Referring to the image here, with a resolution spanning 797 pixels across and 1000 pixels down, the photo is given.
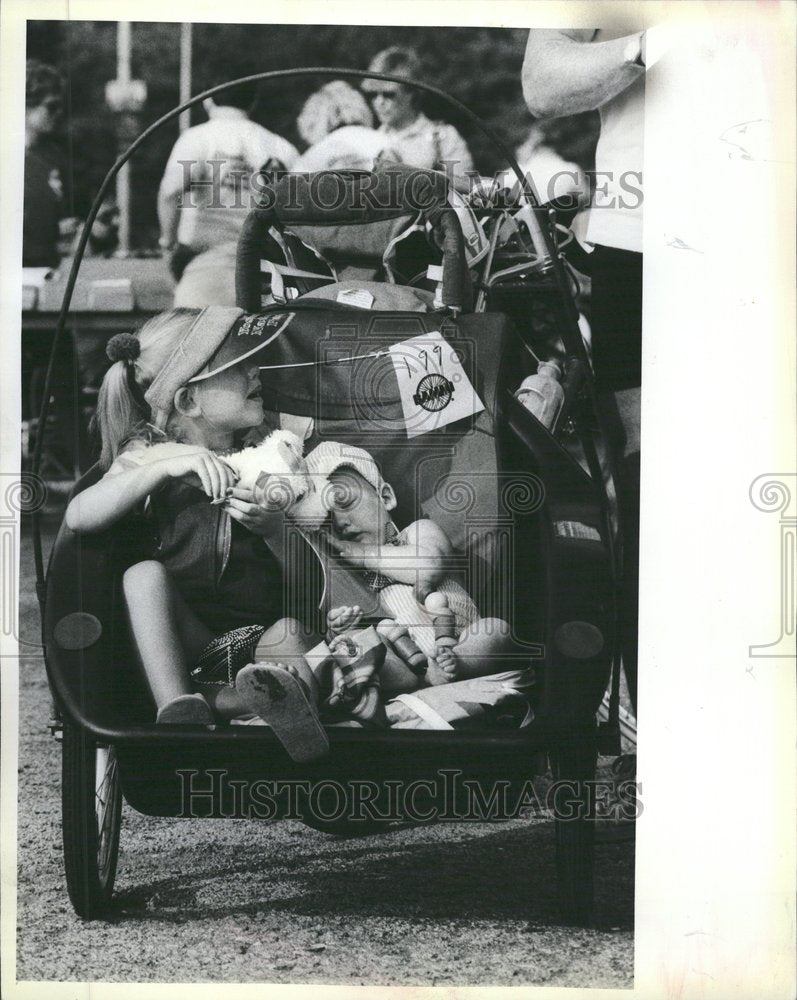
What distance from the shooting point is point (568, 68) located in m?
3.00

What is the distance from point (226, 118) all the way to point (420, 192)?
476 millimetres

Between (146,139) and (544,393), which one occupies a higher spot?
(146,139)

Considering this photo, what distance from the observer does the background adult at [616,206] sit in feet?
9.82

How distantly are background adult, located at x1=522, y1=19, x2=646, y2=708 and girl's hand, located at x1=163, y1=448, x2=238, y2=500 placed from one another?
2.97ft

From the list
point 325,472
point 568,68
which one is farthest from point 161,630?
point 568,68

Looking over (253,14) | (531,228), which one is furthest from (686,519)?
(253,14)

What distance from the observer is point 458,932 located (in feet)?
10.1

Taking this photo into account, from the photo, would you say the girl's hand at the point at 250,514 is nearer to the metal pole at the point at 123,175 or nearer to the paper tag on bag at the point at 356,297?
the paper tag on bag at the point at 356,297

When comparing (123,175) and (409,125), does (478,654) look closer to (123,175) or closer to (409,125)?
(409,125)

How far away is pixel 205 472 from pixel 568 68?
126cm

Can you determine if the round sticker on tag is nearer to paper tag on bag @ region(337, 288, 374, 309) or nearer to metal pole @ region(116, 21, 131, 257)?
paper tag on bag @ region(337, 288, 374, 309)

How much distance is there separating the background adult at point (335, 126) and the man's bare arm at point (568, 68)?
38cm

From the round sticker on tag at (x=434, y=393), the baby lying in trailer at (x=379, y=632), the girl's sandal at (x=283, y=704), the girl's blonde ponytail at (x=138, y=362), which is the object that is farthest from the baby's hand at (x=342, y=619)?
the girl's blonde ponytail at (x=138, y=362)

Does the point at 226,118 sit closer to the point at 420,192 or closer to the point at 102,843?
the point at 420,192
